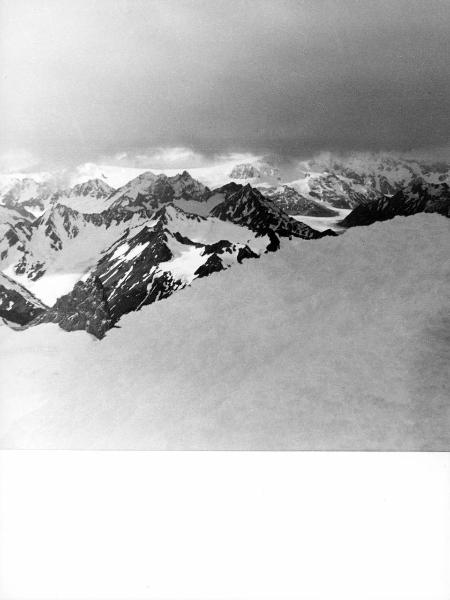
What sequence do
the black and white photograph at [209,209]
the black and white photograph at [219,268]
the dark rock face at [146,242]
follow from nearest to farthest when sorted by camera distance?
the black and white photograph at [219,268], the black and white photograph at [209,209], the dark rock face at [146,242]

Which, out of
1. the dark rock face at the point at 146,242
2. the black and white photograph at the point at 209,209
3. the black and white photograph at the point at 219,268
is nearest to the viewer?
the black and white photograph at the point at 219,268

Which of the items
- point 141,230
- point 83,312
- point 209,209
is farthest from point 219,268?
point 83,312

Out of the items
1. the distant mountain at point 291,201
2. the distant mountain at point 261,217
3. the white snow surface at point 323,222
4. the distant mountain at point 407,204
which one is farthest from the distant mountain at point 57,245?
the distant mountain at point 407,204

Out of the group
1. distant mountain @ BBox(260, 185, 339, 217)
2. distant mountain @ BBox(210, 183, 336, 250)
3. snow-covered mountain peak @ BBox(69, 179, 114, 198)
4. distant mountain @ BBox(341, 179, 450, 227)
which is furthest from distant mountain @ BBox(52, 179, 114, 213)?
distant mountain @ BBox(341, 179, 450, 227)

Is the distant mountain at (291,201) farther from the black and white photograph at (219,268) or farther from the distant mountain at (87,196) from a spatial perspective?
the distant mountain at (87,196)

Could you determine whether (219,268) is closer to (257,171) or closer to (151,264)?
(151,264)

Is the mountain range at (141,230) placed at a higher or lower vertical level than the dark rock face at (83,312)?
higher
